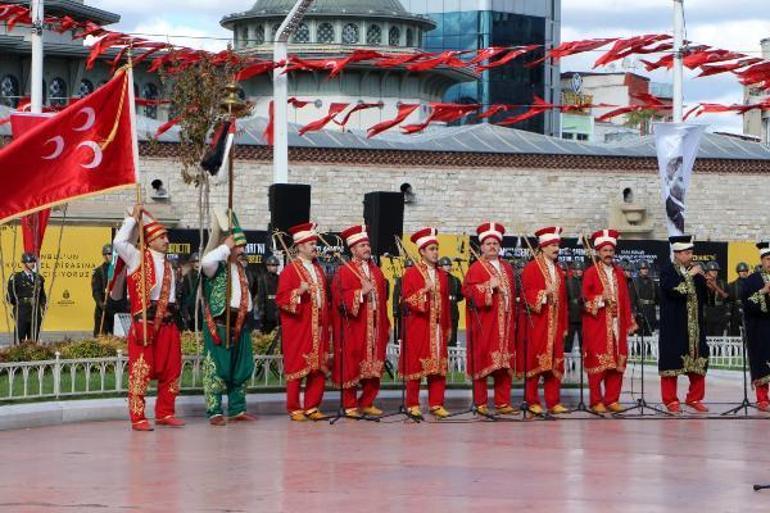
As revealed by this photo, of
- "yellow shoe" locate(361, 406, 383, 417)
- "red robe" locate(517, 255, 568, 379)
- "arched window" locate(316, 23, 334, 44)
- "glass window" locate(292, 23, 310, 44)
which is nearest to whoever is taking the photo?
"yellow shoe" locate(361, 406, 383, 417)

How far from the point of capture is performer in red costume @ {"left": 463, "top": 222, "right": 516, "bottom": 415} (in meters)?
17.2

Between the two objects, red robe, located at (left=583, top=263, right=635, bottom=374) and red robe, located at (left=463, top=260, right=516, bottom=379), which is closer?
red robe, located at (left=463, top=260, right=516, bottom=379)

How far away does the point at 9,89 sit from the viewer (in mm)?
55000

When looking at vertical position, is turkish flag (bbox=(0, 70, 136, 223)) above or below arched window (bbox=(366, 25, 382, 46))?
below

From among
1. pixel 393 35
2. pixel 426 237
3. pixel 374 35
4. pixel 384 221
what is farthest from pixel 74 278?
pixel 393 35

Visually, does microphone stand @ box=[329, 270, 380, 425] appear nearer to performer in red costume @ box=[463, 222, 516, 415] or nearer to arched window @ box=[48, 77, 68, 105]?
performer in red costume @ box=[463, 222, 516, 415]

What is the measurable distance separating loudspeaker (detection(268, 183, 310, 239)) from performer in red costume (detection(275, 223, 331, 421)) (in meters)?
2.39

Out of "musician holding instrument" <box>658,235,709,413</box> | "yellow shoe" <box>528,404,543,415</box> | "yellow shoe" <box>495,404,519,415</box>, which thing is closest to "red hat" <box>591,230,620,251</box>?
"musician holding instrument" <box>658,235,709,413</box>

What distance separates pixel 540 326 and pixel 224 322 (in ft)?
10.1

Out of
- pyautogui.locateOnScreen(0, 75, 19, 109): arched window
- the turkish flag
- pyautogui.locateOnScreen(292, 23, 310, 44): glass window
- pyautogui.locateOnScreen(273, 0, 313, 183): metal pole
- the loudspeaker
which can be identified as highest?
pyautogui.locateOnScreen(292, 23, 310, 44): glass window

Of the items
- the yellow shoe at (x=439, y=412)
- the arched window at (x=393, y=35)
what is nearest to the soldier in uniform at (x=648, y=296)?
the yellow shoe at (x=439, y=412)

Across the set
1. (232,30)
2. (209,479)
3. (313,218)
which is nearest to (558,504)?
(209,479)

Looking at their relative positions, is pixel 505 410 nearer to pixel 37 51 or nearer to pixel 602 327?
pixel 602 327

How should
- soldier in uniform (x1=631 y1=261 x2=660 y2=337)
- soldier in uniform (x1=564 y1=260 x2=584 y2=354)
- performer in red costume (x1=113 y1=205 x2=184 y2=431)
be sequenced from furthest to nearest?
soldier in uniform (x1=631 y1=261 x2=660 y2=337), soldier in uniform (x1=564 y1=260 x2=584 y2=354), performer in red costume (x1=113 y1=205 x2=184 y2=431)
